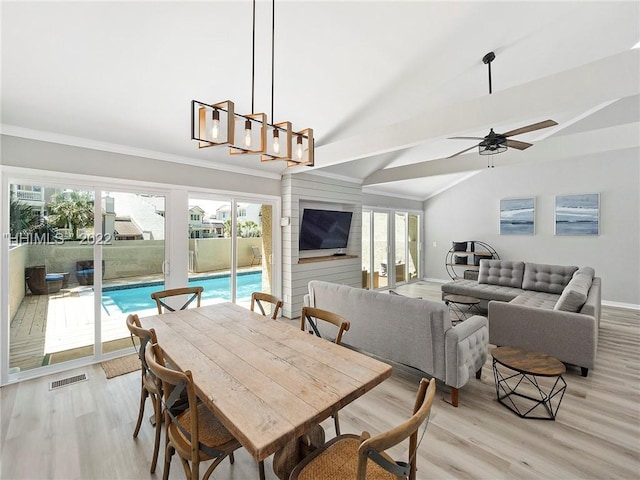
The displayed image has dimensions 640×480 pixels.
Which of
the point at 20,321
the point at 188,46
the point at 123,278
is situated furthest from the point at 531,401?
the point at 20,321

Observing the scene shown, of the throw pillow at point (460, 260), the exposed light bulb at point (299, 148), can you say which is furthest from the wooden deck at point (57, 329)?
the throw pillow at point (460, 260)

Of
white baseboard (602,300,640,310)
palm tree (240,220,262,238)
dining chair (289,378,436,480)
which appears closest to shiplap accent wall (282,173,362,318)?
palm tree (240,220,262,238)

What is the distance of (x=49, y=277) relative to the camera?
→ 123 inches

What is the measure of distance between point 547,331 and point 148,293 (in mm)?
4748

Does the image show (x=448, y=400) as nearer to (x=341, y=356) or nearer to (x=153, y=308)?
(x=341, y=356)

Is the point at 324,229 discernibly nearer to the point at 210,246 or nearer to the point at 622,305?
the point at 210,246

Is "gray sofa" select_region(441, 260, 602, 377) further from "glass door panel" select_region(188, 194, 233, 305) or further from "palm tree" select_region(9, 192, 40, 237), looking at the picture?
"palm tree" select_region(9, 192, 40, 237)

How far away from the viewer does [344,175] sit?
5.64 m

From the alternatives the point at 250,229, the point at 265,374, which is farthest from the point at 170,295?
the point at 250,229

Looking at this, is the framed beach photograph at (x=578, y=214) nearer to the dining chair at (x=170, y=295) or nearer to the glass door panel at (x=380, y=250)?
the glass door panel at (x=380, y=250)

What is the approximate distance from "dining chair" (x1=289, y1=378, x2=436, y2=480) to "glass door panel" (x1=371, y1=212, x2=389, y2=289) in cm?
590

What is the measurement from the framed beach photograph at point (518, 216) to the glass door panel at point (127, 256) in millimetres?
7330

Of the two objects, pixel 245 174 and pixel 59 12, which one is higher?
pixel 59 12

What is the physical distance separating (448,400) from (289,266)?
300cm
